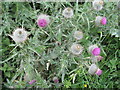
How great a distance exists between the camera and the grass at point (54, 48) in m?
2.25

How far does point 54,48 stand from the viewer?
2389 mm

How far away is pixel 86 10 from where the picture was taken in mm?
2451

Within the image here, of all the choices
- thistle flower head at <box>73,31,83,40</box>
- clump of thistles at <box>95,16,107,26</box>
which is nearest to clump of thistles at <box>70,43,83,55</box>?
thistle flower head at <box>73,31,83,40</box>

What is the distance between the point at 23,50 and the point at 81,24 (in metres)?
0.80

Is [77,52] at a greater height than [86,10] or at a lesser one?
lesser

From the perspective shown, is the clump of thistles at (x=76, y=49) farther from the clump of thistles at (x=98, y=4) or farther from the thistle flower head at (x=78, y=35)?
the clump of thistles at (x=98, y=4)

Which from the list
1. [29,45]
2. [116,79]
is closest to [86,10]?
[29,45]

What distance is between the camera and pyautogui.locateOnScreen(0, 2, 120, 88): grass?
2254mm

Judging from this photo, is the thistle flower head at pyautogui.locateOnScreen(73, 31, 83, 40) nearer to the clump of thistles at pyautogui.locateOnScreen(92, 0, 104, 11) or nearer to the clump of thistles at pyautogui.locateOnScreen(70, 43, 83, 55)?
the clump of thistles at pyautogui.locateOnScreen(70, 43, 83, 55)

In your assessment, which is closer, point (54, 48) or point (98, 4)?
point (98, 4)

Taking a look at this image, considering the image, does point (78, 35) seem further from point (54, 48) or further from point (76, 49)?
point (54, 48)

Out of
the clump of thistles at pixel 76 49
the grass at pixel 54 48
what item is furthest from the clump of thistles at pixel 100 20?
the clump of thistles at pixel 76 49

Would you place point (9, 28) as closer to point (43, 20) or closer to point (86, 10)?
point (43, 20)

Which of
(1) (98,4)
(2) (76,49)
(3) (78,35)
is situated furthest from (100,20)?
(2) (76,49)
